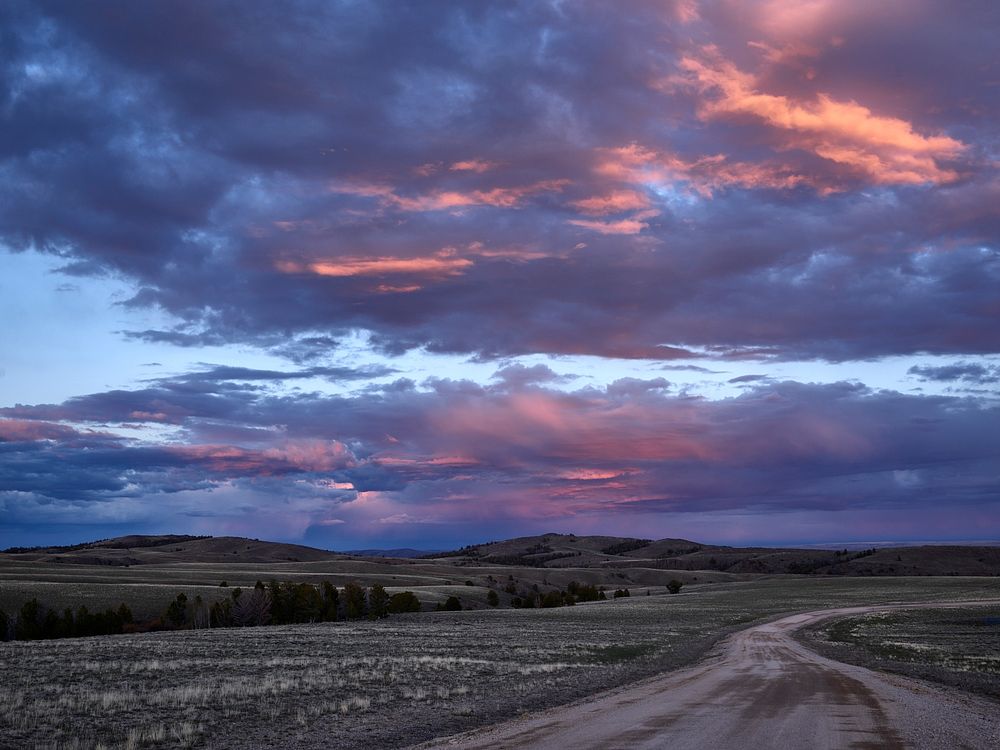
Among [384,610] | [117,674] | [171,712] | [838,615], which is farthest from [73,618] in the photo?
[838,615]

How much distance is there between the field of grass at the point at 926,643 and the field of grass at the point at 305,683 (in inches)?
307

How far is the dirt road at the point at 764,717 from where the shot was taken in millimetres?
14398

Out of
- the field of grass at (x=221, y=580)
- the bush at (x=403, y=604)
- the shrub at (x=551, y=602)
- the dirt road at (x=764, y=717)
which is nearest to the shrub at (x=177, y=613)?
the field of grass at (x=221, y=580)

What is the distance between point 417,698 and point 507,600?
113 meters

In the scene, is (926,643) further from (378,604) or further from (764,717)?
(378,604)

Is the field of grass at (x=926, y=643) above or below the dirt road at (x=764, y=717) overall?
below

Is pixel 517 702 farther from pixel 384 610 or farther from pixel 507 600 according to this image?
pixel 507 600

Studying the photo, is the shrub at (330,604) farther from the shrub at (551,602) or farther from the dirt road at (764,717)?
the dirt road at (764,717)

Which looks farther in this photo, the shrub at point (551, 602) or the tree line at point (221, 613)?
the shrub at point (551, 602)

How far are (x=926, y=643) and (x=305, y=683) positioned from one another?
34641mm

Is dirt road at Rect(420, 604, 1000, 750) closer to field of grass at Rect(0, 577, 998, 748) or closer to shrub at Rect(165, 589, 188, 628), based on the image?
field of grass at Rect(0, 577, 998, 748)

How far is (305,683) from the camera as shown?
24.8 meters

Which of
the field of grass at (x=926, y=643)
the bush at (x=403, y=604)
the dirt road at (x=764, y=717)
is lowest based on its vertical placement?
the bush at (x=403, y=604)

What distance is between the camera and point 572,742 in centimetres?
1470
